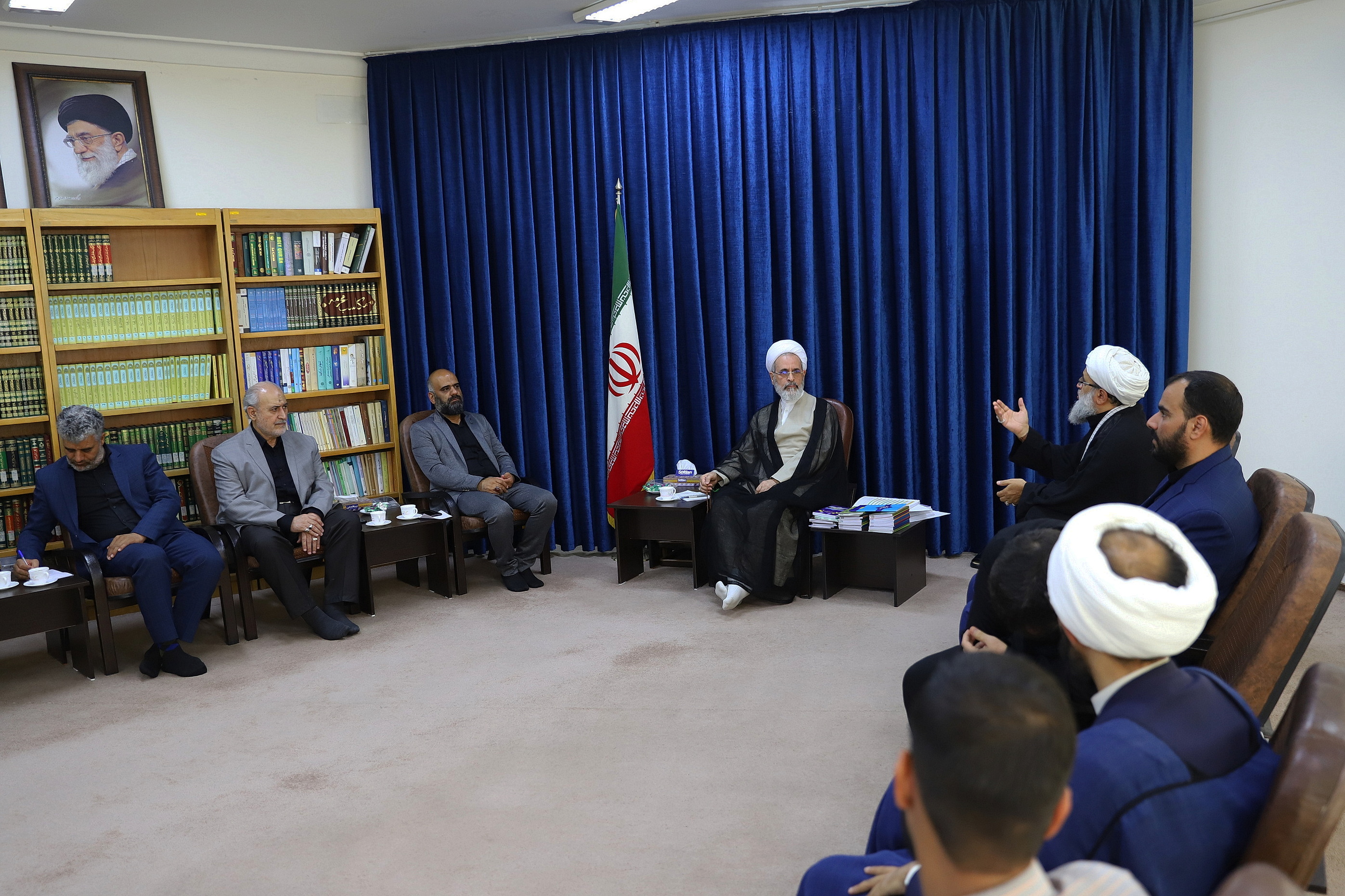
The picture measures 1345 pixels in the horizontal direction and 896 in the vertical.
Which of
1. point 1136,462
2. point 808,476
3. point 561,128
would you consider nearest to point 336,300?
point 561,128

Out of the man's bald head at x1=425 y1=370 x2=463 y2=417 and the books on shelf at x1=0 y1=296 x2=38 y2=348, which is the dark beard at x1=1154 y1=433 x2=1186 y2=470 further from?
the books on shelf at x1=0 y1=296 x2=38 y2=348

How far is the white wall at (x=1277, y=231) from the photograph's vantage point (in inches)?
196

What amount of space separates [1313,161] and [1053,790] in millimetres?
5118

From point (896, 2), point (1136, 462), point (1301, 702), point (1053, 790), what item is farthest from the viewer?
point (896, 2)

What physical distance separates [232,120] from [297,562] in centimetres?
266

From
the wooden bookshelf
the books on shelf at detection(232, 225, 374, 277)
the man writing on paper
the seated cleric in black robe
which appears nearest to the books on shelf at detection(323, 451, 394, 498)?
the wooden bookshelf

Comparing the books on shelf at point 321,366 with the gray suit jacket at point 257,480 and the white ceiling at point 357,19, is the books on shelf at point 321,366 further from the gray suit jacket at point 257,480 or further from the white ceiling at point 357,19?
the white ceiling at point 357,19

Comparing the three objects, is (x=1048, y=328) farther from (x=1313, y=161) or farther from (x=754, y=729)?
(x=754, y=729)

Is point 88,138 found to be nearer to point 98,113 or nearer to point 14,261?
point 98,113

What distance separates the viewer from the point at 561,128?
5969mm

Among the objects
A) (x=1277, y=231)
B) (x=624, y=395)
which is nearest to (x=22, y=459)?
(x=624, y=395)

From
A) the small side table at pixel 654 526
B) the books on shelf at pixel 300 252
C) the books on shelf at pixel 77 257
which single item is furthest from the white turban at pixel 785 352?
the books on shelf at pixel 77 257

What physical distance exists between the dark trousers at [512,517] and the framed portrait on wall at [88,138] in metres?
2.37

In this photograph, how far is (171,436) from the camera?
5484mm
